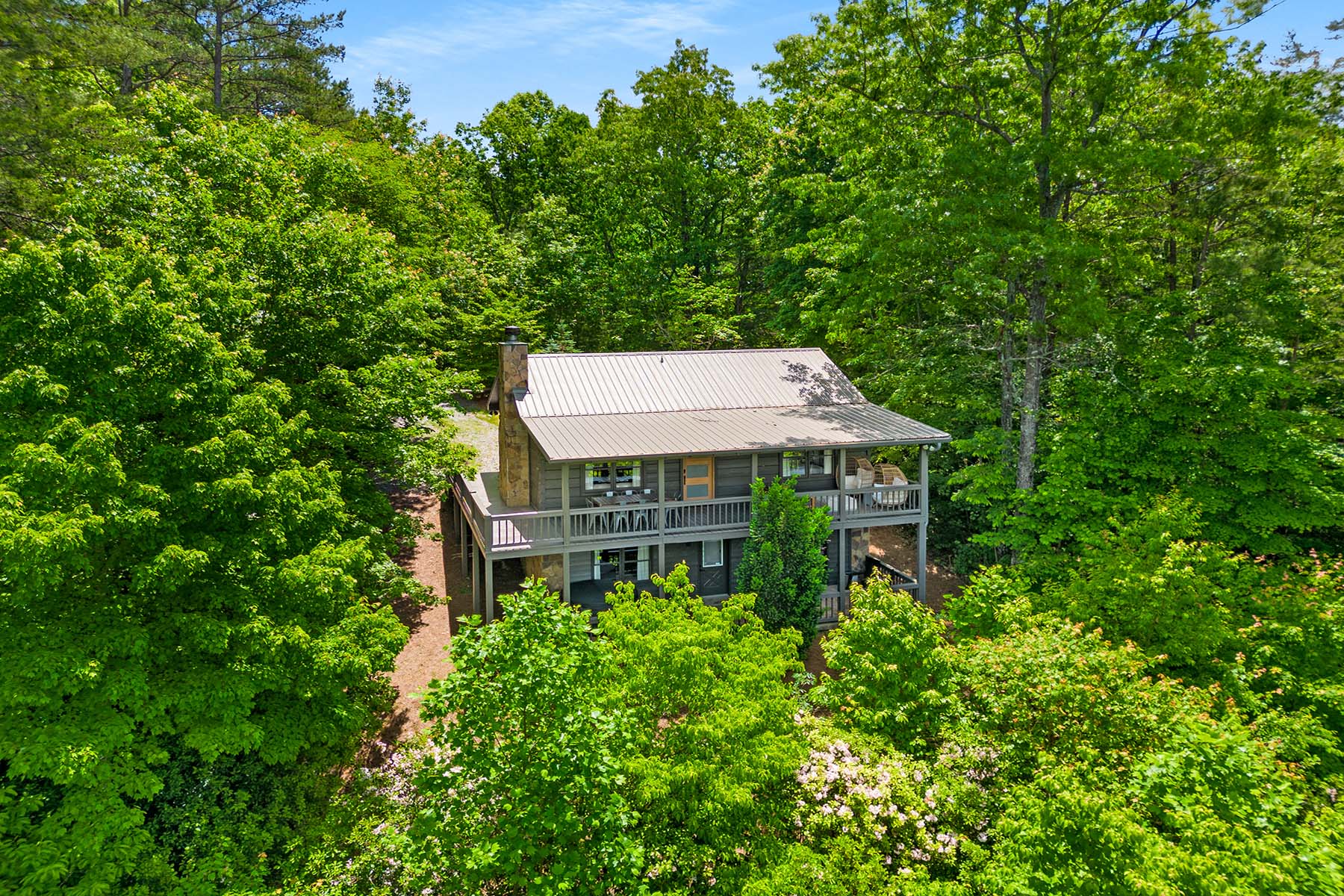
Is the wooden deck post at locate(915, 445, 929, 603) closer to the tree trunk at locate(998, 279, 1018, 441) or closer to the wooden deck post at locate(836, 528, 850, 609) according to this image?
the wooden deck post at locate(836, 528, 850, 609)

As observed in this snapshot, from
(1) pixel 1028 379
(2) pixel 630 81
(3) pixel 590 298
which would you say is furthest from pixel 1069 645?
(2) pixel 630 81

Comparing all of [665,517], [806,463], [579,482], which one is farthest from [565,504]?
[806,463]

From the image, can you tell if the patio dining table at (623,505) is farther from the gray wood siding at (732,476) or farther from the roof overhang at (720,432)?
the gray wood siding at (732,476)

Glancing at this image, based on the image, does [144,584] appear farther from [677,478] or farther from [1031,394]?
[1031,394]

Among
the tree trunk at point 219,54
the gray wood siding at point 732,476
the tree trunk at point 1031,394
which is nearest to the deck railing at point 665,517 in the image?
the gray wood siding at point 732,476

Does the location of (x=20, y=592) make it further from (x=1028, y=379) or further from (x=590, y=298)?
(x=590, y=298)

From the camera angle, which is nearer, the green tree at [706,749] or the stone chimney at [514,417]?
the green tree at [706,749]
